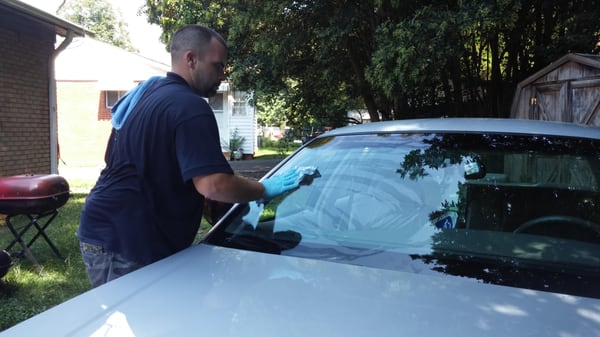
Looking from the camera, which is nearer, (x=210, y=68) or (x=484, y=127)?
(x=210, y=68)

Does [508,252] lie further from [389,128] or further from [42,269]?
[42,269]

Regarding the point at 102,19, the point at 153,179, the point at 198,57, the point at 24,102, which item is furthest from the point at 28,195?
the point at 102,19

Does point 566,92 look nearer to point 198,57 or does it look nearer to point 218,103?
point 198,57

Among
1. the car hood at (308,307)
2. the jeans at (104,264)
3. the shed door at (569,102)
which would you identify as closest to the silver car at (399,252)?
the car hood at (308,307)

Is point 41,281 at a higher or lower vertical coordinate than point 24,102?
lower

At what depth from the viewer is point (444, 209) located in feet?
6.87

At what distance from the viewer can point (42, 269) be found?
437 cm

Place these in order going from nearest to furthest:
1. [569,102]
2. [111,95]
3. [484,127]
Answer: [484,127] < [569,102] < [111,95]

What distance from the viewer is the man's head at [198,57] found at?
202cm

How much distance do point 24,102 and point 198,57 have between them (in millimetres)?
6364

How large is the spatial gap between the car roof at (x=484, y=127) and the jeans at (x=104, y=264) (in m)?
1.25

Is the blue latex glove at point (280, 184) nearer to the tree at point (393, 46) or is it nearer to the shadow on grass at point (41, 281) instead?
the shadow on grass at point (41, 281)

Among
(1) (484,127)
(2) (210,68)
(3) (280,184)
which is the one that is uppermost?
(2) (210,68)

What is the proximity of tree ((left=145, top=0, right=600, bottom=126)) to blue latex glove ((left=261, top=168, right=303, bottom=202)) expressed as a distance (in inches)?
165
